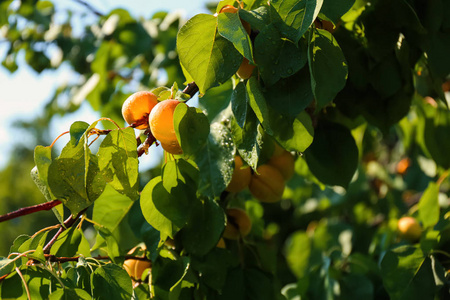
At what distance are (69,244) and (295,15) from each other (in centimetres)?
45

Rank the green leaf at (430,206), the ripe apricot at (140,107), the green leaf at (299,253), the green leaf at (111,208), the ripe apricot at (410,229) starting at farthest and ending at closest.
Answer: the green leaf at (299,253), the ripe apricot at (410,229), the green leaf at (430,206), the green leaf at (111,208), the ripe apricot at (140,107)

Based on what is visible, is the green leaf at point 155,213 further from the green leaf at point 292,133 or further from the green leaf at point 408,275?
the green leaf at point 408,275

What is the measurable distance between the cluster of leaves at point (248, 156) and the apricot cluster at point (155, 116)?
20 mm

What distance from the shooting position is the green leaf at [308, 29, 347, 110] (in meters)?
0.59

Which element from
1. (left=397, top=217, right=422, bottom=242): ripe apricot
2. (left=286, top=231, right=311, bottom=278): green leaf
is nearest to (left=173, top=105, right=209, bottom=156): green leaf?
A: (left=397, top=217, right=422, bottom=242): ripe apricot

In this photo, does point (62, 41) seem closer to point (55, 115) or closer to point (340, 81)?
point (55, 115)

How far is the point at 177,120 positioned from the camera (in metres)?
0.58

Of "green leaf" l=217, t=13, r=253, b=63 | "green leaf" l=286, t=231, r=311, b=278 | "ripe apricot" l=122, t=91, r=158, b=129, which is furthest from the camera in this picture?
"green leaf" l=286, t=231, r=311, b=278

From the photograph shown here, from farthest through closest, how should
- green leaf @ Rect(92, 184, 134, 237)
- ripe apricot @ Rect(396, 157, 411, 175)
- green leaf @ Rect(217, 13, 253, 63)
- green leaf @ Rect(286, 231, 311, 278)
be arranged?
ripe apricot @ Rect(396, 157, 411, 175) < green leaf @ Rect(286, 231, 311, 278) < green leaf @ Rect(92, 184, 134, 237) < green leaf @ Rect(217, 13, 253, 63)

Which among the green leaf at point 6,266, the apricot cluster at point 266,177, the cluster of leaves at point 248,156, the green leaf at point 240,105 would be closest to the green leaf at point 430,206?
the cluster of leaves at point 248,156

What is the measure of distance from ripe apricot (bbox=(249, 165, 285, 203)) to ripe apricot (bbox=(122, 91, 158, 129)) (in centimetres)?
26

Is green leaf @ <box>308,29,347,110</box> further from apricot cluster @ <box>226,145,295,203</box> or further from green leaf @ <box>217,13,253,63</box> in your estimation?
apricot cluster @ <box>226,145,295,203</box>

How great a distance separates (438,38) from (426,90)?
17 centimetres

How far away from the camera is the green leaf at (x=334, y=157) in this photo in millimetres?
818
